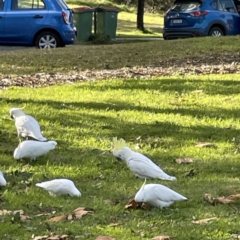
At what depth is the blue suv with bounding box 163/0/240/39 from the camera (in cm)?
1895

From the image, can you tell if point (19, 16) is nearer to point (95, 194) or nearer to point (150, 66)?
point (150, 66)

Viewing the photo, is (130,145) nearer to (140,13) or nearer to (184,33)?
(184,33)

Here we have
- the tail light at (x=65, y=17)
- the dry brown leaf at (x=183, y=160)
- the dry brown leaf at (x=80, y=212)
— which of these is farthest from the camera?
the tail light at (x=65, y=17)

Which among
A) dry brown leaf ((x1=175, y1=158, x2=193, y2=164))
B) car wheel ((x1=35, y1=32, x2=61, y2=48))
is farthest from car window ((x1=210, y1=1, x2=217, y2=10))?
dry brown leaf ((x1=175, y1=158, x2=193, y2=164))

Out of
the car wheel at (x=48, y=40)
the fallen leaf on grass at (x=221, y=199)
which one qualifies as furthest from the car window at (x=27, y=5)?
the fallen leaf on grass at (x=221, y=199)

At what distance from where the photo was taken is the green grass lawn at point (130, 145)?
3.97m

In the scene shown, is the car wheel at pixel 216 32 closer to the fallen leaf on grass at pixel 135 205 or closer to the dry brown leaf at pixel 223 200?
the dry brown leaf at pixel 223 200

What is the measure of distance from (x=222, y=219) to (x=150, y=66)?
740cm

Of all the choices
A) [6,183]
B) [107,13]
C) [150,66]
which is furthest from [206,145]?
[107,13]

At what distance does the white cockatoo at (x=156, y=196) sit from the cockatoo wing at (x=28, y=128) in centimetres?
170

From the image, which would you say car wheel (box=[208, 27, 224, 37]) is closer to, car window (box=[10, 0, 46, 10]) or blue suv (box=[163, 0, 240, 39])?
blue suv (box=[163, 0, 240, 39])

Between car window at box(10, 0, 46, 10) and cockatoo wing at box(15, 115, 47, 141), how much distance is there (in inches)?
397

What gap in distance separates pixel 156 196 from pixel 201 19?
15272 mm

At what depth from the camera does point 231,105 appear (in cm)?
771
